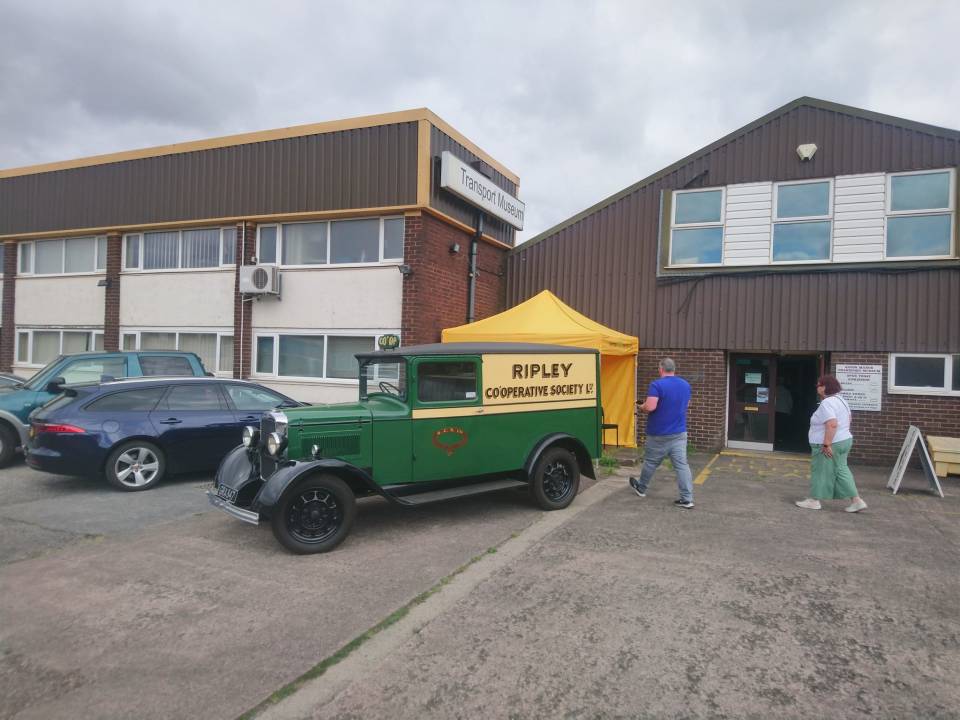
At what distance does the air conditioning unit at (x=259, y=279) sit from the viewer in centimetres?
1219

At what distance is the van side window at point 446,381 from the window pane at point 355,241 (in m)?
6.07

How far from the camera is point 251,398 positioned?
8508 mm

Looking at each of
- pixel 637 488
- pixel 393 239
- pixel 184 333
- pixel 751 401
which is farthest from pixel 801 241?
pixel 184 333

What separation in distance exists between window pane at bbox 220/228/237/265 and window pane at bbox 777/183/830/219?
10919 millimetres

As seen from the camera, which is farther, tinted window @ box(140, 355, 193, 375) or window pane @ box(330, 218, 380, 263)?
window pane @ box(330, 218, 380, 263)

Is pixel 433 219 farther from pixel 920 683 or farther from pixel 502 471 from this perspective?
pixel 920 683

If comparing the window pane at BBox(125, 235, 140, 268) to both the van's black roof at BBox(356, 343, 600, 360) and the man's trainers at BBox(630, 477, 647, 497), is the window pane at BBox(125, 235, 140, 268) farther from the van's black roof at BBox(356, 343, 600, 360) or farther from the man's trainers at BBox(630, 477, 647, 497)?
the man's trainers at BBox(630, 477, 647, 497)

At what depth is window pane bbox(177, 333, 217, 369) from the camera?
13258 millimetres

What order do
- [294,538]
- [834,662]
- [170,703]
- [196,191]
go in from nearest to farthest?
[170,703] → [834,662] → [294,538] → [196,191]

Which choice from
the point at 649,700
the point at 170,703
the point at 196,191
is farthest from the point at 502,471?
the point at 196,191

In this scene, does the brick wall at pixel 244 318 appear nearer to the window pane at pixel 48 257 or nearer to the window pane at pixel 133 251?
the window pane at pixel 133 251

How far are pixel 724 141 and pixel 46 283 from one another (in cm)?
1616

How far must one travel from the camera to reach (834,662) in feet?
11.2

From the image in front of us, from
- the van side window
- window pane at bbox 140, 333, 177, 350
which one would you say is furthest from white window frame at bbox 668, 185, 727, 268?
window pane at bbox 140, 333, 177, 350
